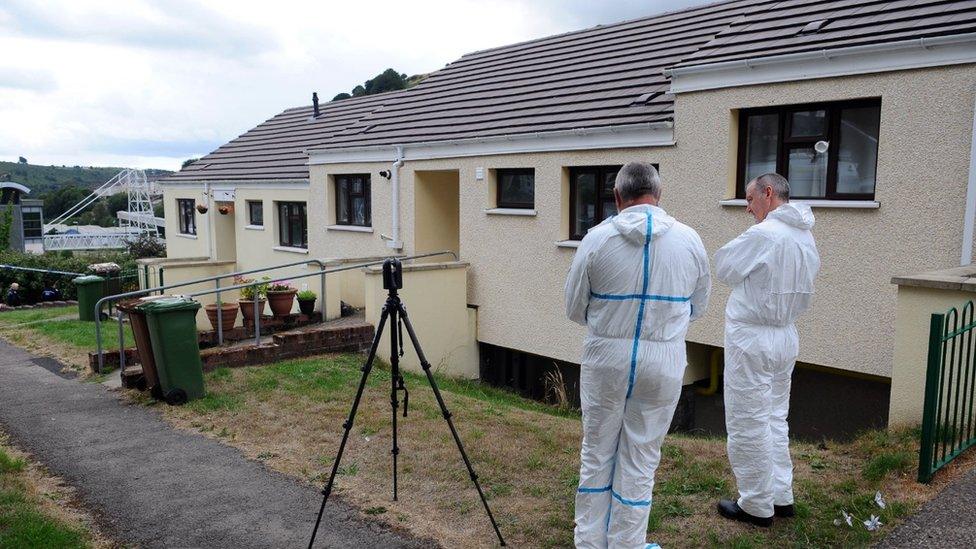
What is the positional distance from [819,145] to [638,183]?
5157 millimetres

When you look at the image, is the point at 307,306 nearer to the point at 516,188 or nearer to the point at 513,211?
the point at 513,211

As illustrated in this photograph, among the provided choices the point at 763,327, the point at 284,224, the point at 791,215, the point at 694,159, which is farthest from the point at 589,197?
the point at 284,224

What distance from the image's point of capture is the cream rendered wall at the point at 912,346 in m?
5.84

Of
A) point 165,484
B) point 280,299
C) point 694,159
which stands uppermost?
point 694,159

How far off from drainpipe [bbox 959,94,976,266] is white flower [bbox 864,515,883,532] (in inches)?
150

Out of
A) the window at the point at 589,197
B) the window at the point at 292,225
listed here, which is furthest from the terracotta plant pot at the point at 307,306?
the window at the point at 292,225

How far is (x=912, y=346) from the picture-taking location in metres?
5.95

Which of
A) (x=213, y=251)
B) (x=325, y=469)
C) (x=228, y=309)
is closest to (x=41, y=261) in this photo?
(x=213, y=251)

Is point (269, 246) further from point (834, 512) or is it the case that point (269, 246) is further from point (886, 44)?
point (834, 512)

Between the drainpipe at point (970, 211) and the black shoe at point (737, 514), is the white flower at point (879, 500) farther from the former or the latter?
the drainpipe at point (970, 211)

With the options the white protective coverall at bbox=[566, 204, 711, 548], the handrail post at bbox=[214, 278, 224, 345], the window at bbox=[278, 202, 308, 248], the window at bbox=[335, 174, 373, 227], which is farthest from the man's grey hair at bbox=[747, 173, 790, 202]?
the window at bbox=[278, 202, 308, 248]

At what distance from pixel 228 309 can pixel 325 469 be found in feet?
20.4

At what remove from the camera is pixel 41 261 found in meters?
23.9

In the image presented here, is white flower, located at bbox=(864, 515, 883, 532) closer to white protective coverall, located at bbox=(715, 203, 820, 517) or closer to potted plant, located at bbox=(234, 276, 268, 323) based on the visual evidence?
white protective coverall, located at bbox=(715, 203, 820, 517)
